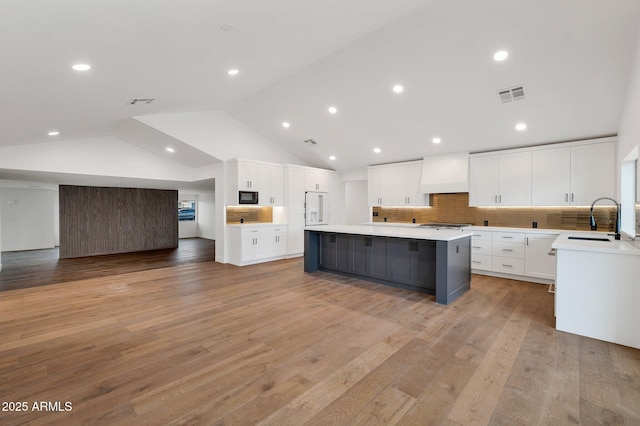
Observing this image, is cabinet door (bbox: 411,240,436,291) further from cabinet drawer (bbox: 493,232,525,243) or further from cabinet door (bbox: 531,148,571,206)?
cabinet door (bbox: 531,148,571,206)

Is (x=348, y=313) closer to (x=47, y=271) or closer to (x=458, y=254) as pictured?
(x=458, y=254)

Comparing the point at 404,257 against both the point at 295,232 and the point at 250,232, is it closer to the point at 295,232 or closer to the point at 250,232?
the point at 250,232

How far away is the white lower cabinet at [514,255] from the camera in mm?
4949

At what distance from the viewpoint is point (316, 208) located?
840 centimetres

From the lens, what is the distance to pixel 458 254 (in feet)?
14.2

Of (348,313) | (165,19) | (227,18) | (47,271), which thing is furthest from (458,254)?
(47,271)

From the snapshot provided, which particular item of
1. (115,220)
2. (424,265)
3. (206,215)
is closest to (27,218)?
(115,220)

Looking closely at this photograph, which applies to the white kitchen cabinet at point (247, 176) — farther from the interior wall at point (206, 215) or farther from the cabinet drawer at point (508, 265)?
the interior wall at point (206, 215)

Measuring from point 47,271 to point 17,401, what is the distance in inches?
218

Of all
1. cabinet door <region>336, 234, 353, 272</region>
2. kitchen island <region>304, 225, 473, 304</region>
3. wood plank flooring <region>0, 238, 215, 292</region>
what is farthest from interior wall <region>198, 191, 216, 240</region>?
cabinet door <region>336, 234, 353, 272</region>

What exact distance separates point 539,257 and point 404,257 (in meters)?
2.37

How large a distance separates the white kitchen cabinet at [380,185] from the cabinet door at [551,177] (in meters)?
2.91

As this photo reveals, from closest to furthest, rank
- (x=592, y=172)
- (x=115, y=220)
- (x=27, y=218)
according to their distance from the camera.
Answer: (x=592, y=172)
(x=115, y=220)
(x=27, y=218)

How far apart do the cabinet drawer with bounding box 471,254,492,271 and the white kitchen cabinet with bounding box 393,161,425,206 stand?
1.69 m
